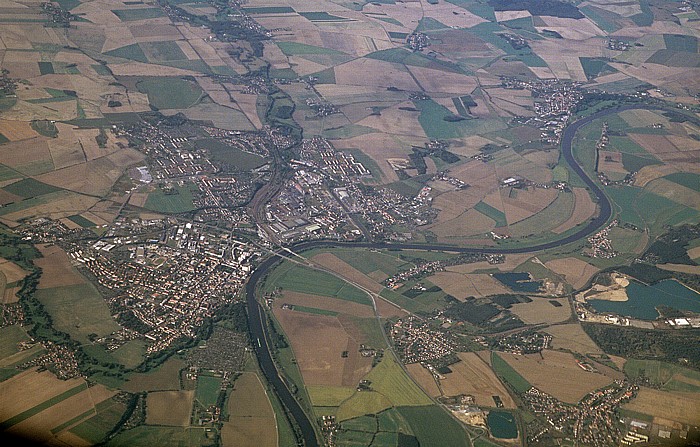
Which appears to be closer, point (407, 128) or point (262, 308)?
point (262, 308)

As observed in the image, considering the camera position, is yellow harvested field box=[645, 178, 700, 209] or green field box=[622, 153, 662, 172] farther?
green field box=[622, 153, 662, 172]

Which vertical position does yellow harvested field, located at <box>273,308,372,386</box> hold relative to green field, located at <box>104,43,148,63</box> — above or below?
below

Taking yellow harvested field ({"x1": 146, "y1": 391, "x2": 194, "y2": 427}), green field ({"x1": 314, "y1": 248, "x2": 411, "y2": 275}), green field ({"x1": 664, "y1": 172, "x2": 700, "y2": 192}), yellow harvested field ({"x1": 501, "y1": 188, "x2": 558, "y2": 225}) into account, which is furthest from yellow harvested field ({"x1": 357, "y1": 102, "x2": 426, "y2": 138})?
yellow harvested field ({"x1": 146, "y1": 391, "x2": 194, "y2": 427})

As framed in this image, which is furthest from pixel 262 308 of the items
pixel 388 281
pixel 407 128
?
pixel 407 128

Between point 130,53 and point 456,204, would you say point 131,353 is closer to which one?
point 456,204

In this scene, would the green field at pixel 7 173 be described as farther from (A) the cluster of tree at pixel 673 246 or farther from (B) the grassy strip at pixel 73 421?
(A) the cluster of tree at pixel 673 246

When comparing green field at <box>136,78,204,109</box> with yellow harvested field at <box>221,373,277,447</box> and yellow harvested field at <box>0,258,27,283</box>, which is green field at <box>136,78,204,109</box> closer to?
yellow harvested field at <box>0,258,27,283</box>

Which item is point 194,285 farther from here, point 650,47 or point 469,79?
point 650,47
